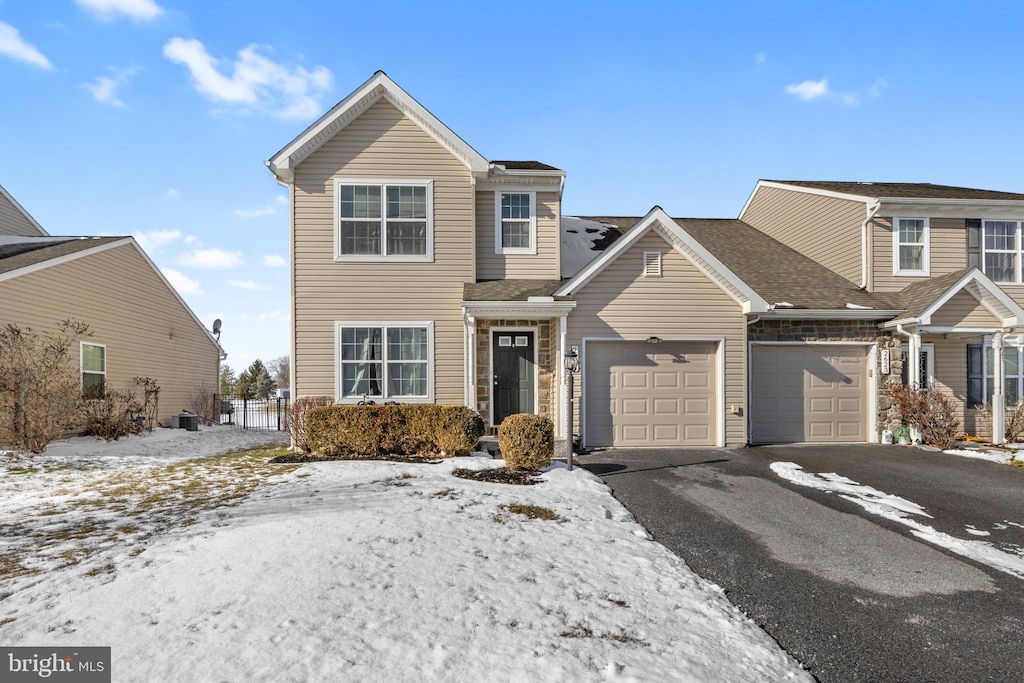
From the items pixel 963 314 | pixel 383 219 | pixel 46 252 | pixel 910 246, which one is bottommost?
pixel 963 314

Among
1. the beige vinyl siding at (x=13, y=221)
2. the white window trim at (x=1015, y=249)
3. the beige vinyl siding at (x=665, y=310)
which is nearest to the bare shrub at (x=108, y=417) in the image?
the beige vinyl siding at (x=13, y=221)

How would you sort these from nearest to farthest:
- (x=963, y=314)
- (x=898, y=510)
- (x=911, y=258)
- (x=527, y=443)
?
(x=898, y=510) < (x=527, y=443) < (x=963, y=314) < (x=911, y=258)

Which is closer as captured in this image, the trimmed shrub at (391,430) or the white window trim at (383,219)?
the trimmed shrub at (391,430)

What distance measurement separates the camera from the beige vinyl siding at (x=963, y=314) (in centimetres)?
1164

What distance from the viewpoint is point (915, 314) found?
1139 cm

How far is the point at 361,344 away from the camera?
11156mm

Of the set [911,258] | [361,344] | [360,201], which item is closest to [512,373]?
[361,344]

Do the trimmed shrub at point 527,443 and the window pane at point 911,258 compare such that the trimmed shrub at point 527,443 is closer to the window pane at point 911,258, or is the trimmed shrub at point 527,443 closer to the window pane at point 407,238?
the window pane at point 407,238

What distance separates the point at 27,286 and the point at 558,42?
1367 centimetres

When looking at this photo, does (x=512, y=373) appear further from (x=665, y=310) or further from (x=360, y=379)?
(x=665, y=310)

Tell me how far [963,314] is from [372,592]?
13979 millimetres

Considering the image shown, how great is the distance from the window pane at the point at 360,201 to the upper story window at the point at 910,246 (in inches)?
507

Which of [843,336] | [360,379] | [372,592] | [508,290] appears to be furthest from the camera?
[843,336]

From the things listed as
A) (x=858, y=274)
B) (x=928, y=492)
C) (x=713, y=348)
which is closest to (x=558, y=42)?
(x=713, y=348)
